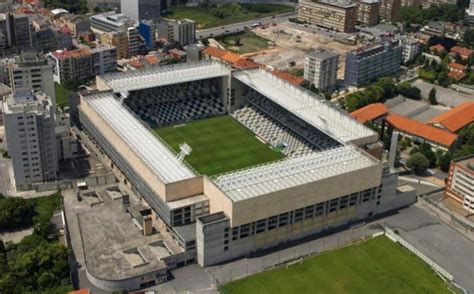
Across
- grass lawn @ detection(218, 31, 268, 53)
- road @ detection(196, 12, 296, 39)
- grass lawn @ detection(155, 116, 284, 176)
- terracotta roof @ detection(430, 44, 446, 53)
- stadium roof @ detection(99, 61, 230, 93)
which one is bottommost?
grass lawn @ detection(155, 116, 284, 176)

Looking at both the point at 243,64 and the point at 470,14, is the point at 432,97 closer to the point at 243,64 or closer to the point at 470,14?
the point at 243,64

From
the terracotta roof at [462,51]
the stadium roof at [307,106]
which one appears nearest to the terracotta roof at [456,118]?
the stadium roof at [307,106]

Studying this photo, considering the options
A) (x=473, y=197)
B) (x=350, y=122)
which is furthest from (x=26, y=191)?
(x=473, y=197)

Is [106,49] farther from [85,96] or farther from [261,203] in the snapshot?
[261,203]

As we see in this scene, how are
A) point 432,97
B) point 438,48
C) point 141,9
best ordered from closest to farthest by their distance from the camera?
point 432,97 → point 438,48 → point 141,9

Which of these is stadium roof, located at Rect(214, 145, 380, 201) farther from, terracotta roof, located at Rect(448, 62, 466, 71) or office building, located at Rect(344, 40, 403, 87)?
terracotta roof, located at Rect(448, 62, 466, 71)

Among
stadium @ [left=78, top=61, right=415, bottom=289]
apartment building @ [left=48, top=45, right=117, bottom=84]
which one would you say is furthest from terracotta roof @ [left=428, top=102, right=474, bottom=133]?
apartment building @ [left=48, top=45, right=117, bottom=84]

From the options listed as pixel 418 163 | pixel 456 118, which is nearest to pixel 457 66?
pixel 456 118
